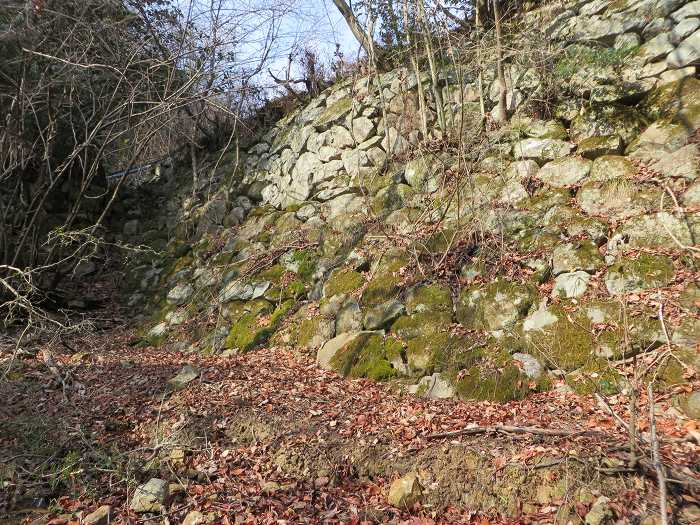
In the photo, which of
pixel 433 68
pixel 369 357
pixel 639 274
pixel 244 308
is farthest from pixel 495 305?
pixel 433 68

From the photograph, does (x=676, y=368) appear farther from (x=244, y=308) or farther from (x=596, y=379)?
(x=244, y=308)

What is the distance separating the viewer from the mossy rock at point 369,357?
5.26 m

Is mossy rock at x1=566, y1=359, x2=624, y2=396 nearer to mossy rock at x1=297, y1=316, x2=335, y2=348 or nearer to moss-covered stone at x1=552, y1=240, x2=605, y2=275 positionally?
moss-covered stone at x1=552, y1=240, x2=605, y2=275

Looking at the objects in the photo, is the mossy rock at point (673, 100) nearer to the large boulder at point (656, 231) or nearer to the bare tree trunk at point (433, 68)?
the large boulder at point (656, 231)

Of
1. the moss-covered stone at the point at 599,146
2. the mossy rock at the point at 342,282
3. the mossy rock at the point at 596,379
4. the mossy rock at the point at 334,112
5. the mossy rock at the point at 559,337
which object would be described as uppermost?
the mossy rock at the point at 334,112

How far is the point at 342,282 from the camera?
679 cm

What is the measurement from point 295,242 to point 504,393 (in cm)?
486

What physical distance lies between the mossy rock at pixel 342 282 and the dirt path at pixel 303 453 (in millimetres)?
1582

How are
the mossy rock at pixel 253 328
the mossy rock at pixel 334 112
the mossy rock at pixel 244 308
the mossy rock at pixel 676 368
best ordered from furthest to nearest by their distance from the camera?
the mossy rock at pixel 334 112 → the mossy rock at pixel 244 308 → the mossy rock at pixel 253 328 → the mossy rock at pixel 676 368

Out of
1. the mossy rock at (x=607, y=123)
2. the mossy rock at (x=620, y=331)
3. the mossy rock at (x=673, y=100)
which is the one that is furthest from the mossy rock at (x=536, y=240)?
the mossy rock at (x=673, y=100)

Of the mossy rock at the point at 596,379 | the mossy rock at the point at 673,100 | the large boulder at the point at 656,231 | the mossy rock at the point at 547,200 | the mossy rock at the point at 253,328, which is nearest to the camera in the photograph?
the mossy rock at the point at 596,379

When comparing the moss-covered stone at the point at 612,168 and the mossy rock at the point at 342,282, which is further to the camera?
the mossy rock at the point at 342,282

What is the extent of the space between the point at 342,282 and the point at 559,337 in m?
3.19

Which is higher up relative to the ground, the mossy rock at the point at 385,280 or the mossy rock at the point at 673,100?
the mossy rock at the point at 673,100
